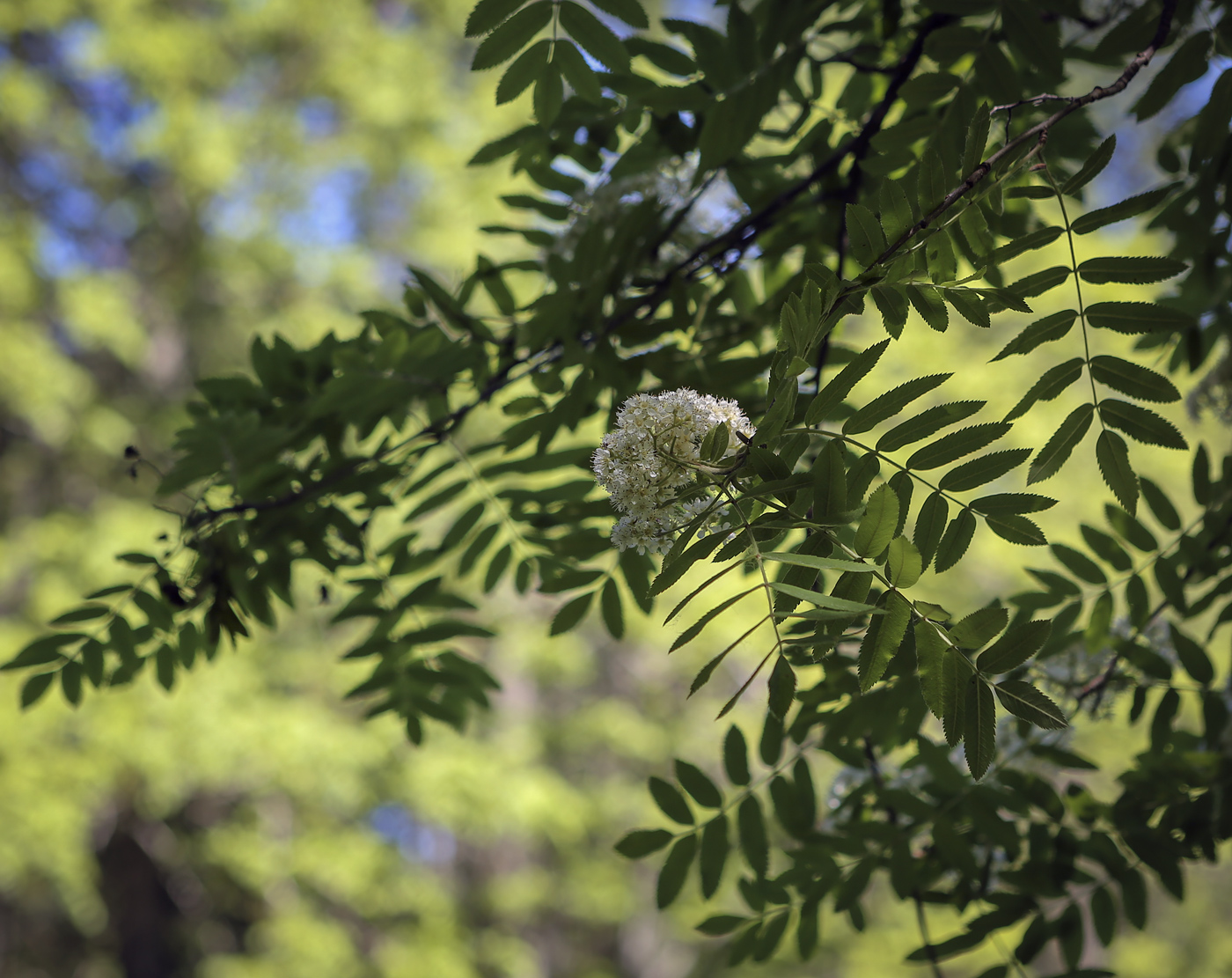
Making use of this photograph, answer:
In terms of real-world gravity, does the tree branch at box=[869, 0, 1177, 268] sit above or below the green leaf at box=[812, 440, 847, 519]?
above

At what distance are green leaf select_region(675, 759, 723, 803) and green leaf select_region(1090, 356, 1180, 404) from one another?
3.04 feet

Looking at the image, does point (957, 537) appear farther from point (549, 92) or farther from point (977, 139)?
point (549, 92)

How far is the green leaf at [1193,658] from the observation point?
165 cm

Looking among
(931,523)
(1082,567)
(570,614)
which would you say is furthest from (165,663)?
(1082,567)

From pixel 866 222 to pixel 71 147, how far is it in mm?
9417

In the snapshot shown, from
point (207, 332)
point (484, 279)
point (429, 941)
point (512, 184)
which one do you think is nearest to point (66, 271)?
point (207, 332)

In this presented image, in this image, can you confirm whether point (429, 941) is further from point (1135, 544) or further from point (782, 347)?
point (782, 347)

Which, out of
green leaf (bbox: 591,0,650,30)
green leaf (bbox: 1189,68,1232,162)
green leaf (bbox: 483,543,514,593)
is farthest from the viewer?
green leaf (bbox: 483,543,514,593)

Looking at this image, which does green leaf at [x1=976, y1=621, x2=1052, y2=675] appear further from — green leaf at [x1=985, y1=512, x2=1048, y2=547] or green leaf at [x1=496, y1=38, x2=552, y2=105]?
green leaf at [x1=496, y1=38, x2=552, y2=105]

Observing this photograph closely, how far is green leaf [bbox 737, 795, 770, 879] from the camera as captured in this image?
1613 mm

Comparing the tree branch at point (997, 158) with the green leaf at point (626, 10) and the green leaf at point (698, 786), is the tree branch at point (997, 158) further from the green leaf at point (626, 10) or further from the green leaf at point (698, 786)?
the green leaf at point (698, 786)

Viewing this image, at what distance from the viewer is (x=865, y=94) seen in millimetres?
1737

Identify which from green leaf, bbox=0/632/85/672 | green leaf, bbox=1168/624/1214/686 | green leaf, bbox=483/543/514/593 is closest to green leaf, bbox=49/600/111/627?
green leaf, bbox=0/632/85/672

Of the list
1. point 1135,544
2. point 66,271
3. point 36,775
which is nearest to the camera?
point 1135,544
